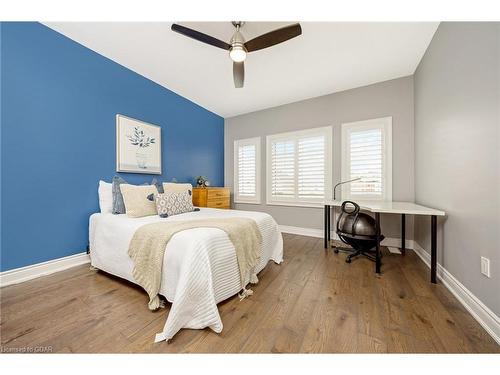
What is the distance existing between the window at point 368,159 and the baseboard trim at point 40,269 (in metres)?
3.99

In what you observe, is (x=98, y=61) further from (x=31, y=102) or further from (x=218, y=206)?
(x=218, y=206)

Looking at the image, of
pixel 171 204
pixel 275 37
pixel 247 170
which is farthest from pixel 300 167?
pixel 171 204

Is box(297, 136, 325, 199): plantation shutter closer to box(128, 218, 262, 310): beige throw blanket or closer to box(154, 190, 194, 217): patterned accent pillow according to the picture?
box(128, 218, 262, 310): beige throw blanket

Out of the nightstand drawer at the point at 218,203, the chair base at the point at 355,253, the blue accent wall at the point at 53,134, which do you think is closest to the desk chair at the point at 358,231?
the chair base at the point at 355,253

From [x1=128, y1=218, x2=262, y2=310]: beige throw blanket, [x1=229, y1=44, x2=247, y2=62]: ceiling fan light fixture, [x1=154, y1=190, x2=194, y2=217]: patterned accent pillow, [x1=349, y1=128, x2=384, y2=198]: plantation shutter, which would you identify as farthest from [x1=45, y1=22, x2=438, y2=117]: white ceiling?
[x1=128, y1=218, x2=262, y2=310]: beige throw blanket

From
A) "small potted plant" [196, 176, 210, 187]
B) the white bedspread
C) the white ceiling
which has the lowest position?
the white bedspread

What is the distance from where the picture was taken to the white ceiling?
78.0 inches

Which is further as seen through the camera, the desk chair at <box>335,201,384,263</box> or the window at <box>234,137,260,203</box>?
the window at <box>234,137,260,203</box>

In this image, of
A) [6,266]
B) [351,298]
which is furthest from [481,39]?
[6,266]

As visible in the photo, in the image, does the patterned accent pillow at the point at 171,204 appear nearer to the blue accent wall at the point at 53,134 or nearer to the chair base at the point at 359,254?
the blue accent wall at the point at 53,134

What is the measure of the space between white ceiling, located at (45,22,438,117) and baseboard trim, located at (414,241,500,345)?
2.55 meters

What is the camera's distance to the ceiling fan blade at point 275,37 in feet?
5.47

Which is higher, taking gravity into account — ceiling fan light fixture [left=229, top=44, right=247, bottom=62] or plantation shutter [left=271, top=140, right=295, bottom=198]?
ceiling fan light fixture [left=229, top=44, right=247, bottom=62]

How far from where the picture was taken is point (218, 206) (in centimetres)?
395
